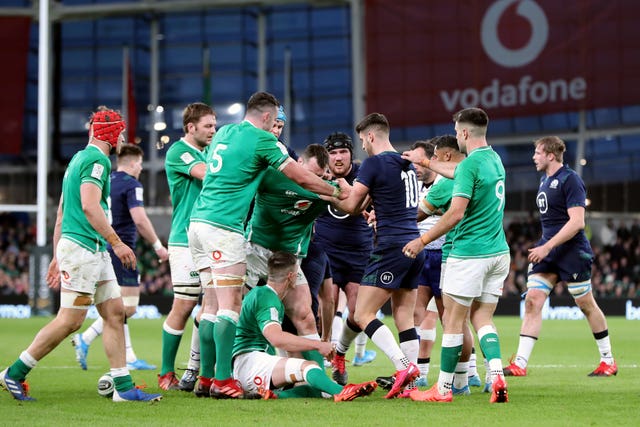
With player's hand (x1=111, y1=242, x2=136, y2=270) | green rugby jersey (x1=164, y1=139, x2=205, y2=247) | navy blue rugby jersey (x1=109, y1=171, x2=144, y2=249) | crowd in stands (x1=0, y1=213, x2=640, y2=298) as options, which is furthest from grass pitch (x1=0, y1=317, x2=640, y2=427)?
crowd in stands (x1=0, y1=213, x2=640, y2=298)

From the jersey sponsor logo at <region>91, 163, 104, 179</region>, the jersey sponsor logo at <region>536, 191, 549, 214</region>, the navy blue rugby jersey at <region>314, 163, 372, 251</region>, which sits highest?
the jersey sponsor logo at <region>91, 163, 104, 179</region>

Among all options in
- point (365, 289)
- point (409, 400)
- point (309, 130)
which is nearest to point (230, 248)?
point (365, 289)

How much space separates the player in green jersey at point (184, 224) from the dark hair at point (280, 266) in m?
0.94

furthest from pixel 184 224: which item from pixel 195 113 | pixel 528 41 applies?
pixel 528 41

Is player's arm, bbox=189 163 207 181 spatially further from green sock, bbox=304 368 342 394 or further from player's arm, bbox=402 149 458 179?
green sock, bbox=304 368 342 394

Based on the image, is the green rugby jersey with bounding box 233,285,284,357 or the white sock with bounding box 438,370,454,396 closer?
the white sock with bounding box 438,370,454,396

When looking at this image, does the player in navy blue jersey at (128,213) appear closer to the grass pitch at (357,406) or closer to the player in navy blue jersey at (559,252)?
the grass pitch at (357,406)

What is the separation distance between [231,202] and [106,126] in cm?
113

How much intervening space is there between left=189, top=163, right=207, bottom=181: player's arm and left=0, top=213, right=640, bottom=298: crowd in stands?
18087 millimetres

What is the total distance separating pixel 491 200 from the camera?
7656mm

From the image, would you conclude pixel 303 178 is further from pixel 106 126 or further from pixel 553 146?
pixel 553 146

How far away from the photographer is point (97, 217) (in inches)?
296

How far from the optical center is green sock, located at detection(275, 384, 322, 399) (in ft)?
25.6

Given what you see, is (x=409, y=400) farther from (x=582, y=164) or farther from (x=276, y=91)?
(x=276, y=91)
